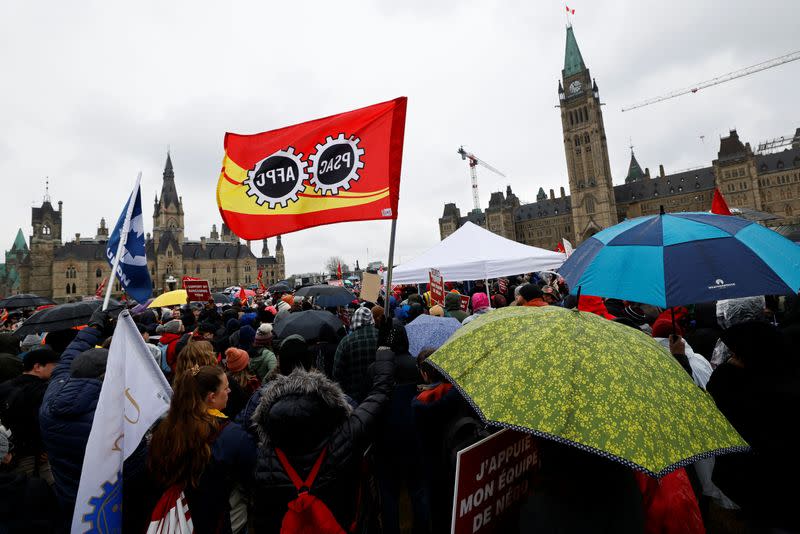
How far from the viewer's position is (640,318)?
5562 millimetres

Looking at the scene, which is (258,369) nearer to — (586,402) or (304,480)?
(304,480)

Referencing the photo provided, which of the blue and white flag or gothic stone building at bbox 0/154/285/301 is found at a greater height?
gothic stone building at bbox 0/154/285/301

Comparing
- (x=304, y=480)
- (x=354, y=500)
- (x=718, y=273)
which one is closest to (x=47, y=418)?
(x=304, y=480)

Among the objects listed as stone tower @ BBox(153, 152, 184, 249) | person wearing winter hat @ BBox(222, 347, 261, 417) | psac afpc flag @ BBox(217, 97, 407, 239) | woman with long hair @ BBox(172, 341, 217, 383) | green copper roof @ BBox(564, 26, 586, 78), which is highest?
green copper roof @ BBox(564, 26, 586, 78)

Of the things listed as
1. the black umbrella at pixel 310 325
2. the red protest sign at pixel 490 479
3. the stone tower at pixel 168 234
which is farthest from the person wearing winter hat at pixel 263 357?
the stone tower at pixel 168 234

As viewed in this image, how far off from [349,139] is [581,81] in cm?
9794

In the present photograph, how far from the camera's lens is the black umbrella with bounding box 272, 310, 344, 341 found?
19.0ft

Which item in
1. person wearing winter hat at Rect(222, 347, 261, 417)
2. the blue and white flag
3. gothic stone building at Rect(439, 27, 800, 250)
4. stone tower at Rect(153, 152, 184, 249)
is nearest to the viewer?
person wearing winter hat at Rect(222, 347, 261, 417)

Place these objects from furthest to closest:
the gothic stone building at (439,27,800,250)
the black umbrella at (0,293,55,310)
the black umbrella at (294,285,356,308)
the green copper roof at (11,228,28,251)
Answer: the green copper roof at (11,228,28,251) < the gothic stone building at (439,27,800,250) < the black umbrella at (0,293,55,310) < the black umbrella at (294,285,356,308)

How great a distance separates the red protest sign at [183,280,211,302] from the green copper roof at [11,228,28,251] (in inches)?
4368

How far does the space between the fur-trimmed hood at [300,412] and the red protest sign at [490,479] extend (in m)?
0.89

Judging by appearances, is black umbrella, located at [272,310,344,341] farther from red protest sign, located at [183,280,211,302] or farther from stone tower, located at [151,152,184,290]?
stone tower, located at [151,152,184,290]

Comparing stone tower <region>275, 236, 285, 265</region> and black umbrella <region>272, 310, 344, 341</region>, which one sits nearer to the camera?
black umbrella <region>272, 310, 344, 341</region>

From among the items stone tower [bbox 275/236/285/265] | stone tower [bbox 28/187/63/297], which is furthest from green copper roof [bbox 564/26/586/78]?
stone tower [bbox 28/187/63/297]
